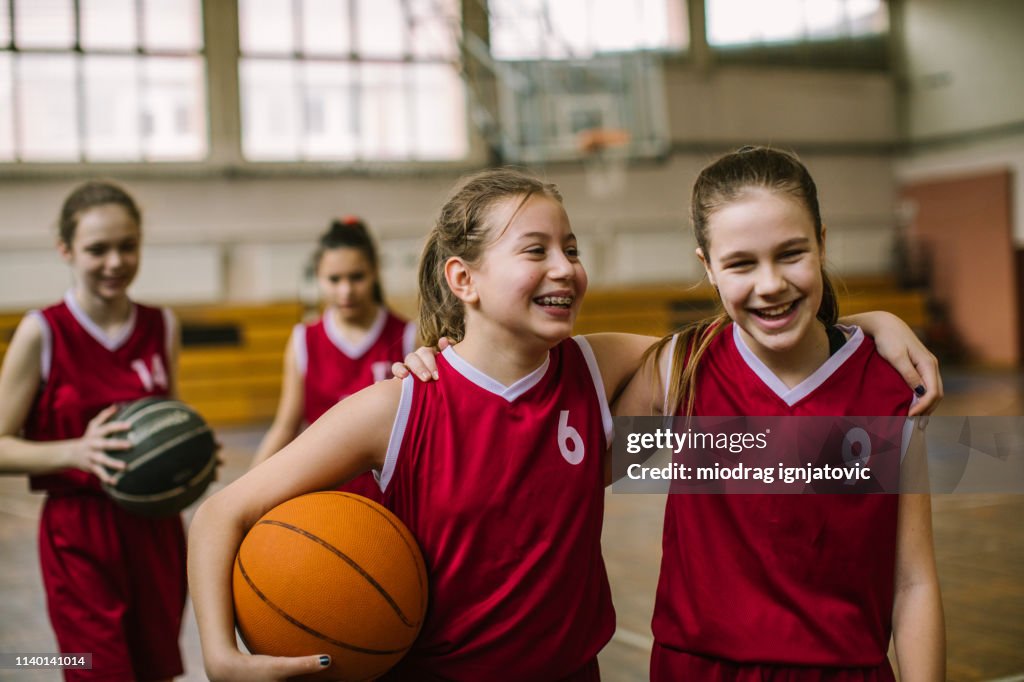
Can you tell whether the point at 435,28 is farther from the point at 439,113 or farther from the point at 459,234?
the point at 459,234

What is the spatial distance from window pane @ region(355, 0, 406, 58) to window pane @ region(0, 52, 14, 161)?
4210 millimetres

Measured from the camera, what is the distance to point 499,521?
1721 millimetres

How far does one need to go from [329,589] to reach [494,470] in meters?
0.33

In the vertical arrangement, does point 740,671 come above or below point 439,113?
below

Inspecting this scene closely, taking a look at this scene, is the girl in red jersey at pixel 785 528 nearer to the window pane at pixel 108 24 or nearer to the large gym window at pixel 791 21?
the window pane at pixel 108 24

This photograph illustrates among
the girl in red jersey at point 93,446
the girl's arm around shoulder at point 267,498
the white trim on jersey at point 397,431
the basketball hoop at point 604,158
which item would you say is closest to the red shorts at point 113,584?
the girl in red jersey at point 93,446

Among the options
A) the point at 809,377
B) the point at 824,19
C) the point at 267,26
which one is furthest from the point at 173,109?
the point at 809,377

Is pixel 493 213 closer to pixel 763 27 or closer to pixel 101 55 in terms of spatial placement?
pixel 101 55

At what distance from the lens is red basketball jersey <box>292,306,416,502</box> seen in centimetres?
347

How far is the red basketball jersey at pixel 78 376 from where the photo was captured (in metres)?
2.75

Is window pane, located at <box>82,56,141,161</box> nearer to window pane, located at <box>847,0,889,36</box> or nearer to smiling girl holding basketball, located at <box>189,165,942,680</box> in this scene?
window pane, located at <box>847,0,889,36</box>

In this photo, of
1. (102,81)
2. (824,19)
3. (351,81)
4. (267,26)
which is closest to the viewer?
(102,81)

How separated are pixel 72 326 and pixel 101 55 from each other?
1086cm

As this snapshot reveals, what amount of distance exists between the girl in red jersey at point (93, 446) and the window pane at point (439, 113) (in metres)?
11.2
